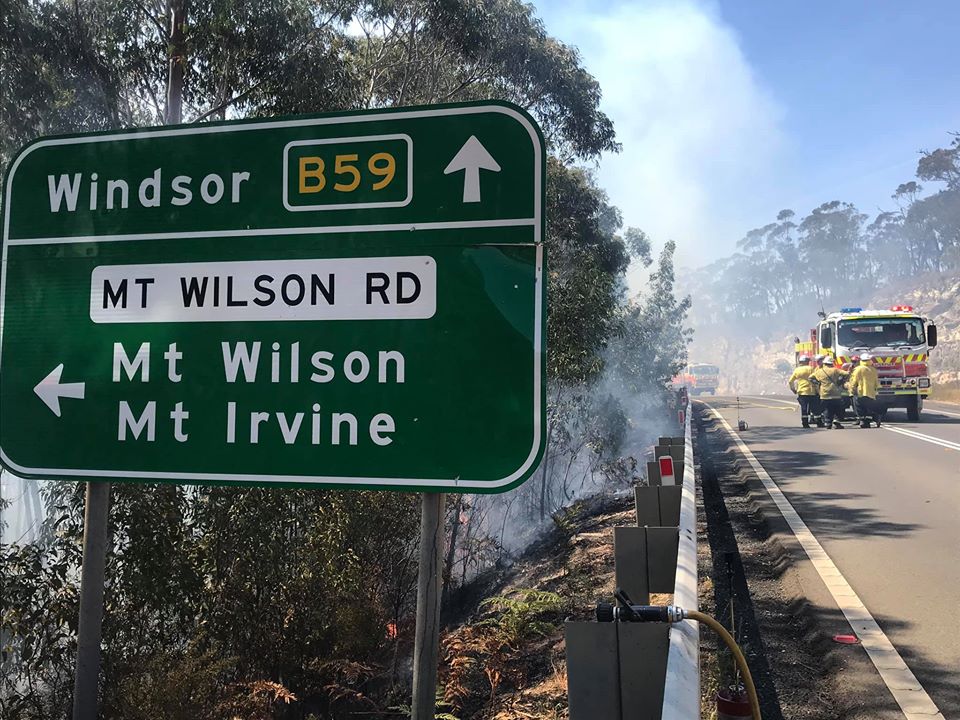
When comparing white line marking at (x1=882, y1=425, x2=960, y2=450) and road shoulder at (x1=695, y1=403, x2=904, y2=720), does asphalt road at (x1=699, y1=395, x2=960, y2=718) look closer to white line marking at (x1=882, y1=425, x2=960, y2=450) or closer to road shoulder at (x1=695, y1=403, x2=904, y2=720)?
white line marking at (x1=882, y1=425, x2=960, y2=450)

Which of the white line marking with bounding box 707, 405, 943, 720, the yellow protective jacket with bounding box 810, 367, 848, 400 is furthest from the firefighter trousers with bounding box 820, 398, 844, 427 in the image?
the white line marking with bounding box 707, 405, 943, 720

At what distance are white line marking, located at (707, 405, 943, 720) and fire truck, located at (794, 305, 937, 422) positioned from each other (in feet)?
47.4

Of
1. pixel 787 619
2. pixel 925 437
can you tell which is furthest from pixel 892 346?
pixel 787 619

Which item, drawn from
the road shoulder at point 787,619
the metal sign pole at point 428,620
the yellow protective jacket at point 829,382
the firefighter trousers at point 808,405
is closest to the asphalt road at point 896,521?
the road shoulder at point 787,619

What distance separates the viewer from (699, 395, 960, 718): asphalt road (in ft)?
16.7

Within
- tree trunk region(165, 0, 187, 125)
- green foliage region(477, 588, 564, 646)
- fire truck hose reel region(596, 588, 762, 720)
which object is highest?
tree trunk region(165, 0, 187, 125)

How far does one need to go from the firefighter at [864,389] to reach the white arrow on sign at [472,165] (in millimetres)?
19522

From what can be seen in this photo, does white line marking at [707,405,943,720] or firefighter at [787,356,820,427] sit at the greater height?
firefighter at [787,356,820,427]

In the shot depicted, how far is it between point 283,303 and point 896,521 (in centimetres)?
822

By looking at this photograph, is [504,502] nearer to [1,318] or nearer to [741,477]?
[741,477]

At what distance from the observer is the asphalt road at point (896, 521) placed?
5086 millimetres

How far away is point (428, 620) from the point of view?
2416mm

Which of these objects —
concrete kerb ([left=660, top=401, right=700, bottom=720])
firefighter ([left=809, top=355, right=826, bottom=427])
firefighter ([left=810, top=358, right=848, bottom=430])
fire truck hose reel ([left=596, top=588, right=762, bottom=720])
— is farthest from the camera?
firefighter ([left=809, top=355, right=826, bottom=427])

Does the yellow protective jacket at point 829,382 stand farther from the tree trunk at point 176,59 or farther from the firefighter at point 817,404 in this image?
the tree trunk at point 176,59
